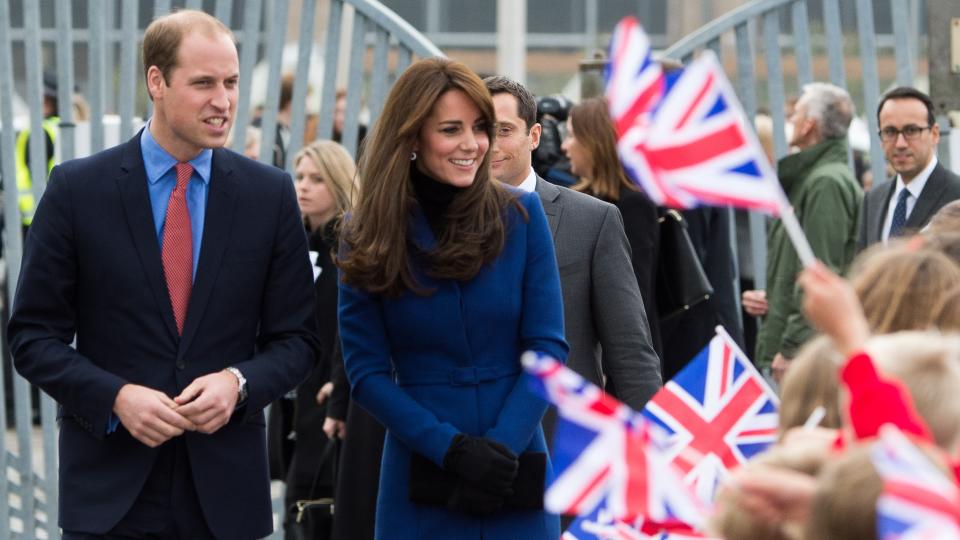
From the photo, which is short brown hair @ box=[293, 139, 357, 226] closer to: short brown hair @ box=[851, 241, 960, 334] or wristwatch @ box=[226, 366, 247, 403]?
wristwatch @ box=[226, 366, 247, 403]

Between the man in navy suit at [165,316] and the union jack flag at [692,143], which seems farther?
the man in navy suit at [165,316]

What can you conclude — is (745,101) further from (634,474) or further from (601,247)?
(634,474)

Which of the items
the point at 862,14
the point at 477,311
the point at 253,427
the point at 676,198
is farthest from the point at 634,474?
the point at 862,14

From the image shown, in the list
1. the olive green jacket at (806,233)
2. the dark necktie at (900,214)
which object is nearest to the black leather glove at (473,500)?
the dark necktie at (900,214)

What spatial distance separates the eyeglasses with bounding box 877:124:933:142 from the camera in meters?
6.86

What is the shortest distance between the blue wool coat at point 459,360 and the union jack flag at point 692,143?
61.4 inches

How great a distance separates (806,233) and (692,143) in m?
4.90

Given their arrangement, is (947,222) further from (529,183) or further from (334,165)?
(334,165)

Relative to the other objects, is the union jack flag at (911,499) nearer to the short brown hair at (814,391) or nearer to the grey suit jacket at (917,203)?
the short brown hair at (814,391)

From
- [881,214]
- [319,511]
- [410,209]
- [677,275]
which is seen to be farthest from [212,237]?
[881,214]

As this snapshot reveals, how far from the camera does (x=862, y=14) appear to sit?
720 cm

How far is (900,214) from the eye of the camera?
6844 mm

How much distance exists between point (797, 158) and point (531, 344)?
143 inches

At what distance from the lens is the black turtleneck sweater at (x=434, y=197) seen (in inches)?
164
